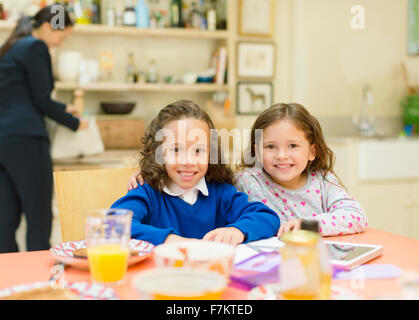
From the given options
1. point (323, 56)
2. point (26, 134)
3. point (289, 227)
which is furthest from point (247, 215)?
point (323, 56)

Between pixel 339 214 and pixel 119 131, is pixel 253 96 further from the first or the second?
pixel 339 214

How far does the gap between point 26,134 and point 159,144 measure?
4.20 feet

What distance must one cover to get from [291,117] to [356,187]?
1.97 meters

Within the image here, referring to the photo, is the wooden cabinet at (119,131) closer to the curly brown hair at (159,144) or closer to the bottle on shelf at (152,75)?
the bottle on shelf at (152,75)

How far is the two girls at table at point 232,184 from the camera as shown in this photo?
1200 mm

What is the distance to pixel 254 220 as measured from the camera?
117 cm

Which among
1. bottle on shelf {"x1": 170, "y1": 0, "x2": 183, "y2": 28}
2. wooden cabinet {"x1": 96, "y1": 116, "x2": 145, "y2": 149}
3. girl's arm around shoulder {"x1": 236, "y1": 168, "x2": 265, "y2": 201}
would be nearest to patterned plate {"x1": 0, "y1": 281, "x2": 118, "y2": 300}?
girl's arm around shoulder {"x1": 236, "y1": 168, "x2": 265, "y2": 201}

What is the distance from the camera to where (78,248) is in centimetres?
100

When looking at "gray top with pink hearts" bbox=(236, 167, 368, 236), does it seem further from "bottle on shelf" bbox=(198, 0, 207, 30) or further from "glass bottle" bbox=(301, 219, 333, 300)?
"bottle on shelf" bbox=(198, 0, 207, 30)

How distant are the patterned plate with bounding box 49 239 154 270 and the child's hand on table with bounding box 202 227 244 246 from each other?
0.14 m

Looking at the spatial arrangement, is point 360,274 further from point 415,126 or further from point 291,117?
point 415,126

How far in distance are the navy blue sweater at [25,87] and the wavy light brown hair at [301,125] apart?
1.31 m

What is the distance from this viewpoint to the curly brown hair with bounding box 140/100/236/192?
1302 millimetres
